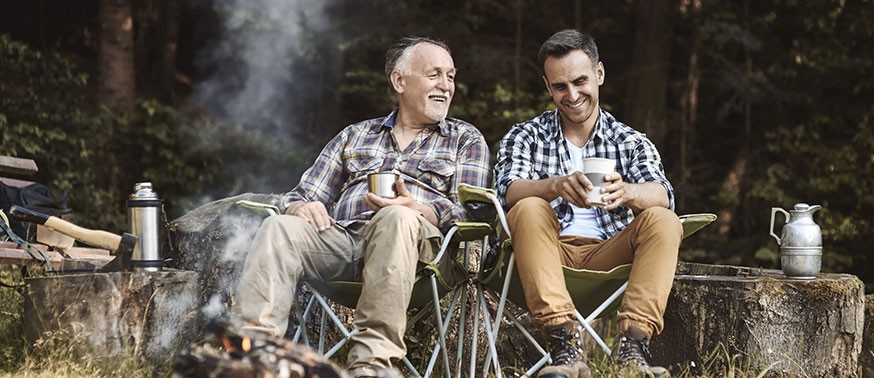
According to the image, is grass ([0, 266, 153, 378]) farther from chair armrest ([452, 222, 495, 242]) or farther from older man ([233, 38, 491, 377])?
chair armrest ([452, 222, 495, 242])

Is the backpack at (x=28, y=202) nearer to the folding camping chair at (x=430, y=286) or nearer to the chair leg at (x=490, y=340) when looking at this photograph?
the folding camping chair at (x=430, y=286)

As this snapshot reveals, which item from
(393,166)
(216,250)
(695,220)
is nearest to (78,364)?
(216,250)

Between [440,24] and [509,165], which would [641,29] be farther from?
[509,165]

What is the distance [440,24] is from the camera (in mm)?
7215

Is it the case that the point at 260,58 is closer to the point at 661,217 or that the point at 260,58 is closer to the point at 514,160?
the point at 514,160

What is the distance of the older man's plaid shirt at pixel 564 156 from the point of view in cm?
293

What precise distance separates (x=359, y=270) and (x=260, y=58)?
4.61 meters

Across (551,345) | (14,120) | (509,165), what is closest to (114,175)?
(14,120)

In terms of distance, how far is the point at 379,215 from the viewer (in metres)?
2.59

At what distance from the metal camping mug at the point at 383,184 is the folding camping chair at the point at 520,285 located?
0.67ft

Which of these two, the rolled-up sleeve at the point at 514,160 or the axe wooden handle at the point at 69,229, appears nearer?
the rolled-up sleeve at the point at 514,160

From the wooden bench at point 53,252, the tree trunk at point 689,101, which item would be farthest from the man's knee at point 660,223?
the tree trunk at point 689,101

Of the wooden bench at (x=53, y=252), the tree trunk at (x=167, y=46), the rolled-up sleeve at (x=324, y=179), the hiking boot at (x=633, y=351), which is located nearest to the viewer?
the hiking boot at (x=633, y=351)

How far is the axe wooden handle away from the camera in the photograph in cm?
311
